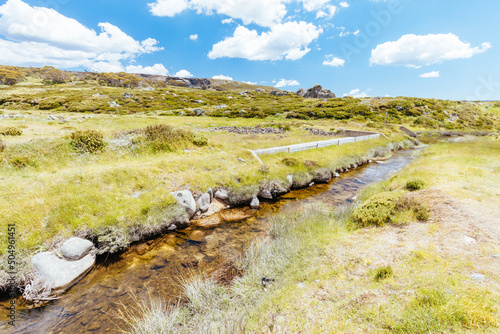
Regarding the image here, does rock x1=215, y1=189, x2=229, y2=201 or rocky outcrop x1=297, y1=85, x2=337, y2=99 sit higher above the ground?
rocky outcrop x1=297, y1=85, x2=337, y2=99

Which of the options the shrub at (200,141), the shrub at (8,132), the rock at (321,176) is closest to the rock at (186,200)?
the shrub at (200,141)

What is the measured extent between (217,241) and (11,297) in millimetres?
6966

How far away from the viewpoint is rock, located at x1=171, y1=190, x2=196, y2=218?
433 inches

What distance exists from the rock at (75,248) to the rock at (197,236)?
13.5ft

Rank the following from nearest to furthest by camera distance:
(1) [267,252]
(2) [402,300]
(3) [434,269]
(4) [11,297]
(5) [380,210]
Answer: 1. (2) [402,300]
2. (3) [434,269]
3. (4) [11,297]
4. (1) [267,252]
5. (5) [380,210]

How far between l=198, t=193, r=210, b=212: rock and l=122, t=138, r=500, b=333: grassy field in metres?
4.75

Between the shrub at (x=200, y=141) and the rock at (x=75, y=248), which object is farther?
the shrub at (x=200, y=141)

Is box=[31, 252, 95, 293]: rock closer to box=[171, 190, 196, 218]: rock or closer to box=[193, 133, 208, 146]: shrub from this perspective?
box=[171, 190, 196, 218]: rock

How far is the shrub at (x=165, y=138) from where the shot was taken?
55.0 feet

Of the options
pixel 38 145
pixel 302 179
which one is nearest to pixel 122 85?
pixel 38 145

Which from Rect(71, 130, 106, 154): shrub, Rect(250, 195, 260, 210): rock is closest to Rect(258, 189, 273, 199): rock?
Rect(250, 195, 260, 210): rock

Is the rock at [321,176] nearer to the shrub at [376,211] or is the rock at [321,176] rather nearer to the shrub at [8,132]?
the shrub at [376,211]

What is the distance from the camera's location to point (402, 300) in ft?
15.3

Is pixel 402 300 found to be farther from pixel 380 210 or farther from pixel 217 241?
pixel 217 241
